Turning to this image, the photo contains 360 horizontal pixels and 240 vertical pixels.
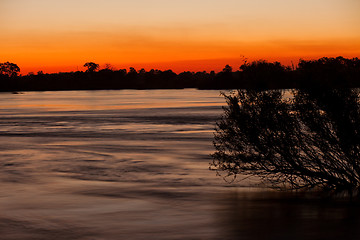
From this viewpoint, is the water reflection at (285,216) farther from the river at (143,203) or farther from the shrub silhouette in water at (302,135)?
the shrub silhouette in water at (302,135)

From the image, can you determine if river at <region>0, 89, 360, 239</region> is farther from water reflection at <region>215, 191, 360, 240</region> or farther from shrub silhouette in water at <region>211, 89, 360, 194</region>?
shrub silhouette in water at <region>211, 89, 360, 194</region>

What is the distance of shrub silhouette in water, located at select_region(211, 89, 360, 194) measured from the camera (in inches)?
536

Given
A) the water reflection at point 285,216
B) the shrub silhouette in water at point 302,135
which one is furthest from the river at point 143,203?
the shrub silhouette in water at point 302,135

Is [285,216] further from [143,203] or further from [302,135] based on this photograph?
[302,135]

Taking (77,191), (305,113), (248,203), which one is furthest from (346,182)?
(77,191)

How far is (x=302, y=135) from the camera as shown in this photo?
14.2 meters

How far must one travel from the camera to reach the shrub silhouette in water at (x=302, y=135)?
1361 cm

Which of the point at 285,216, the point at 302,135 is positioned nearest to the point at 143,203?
the point at 285,216

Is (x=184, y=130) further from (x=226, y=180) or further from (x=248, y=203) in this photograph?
(x=248, y=203)

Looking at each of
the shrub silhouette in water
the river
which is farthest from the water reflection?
the shrub silhouette in water

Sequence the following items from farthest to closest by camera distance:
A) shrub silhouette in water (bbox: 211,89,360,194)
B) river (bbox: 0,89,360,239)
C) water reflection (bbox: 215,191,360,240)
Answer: shrub silhouette in water (bbox: 211,89,360,194)
river (bbox: 0,89,360,239)
water reflection (bbox: 215,191,360,240)

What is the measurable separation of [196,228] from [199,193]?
3.54 meters

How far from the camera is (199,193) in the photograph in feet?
45.9

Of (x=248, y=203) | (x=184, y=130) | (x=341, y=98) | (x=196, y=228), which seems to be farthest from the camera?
(x=184, y=130)
